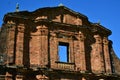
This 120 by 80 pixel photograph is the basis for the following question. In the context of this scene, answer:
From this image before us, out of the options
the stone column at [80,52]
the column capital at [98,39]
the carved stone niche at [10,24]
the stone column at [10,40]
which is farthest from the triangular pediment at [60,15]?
the stone column at [10,40]

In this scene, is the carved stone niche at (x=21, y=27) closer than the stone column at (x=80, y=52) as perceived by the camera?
Yes

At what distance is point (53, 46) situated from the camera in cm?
1809

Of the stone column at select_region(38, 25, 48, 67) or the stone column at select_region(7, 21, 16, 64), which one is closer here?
the stone column at select_region(7, 21, 16, 64)

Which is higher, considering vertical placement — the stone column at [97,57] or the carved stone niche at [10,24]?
the carved stone niche at [10,24]

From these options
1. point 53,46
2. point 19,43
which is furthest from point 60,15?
point 19,43

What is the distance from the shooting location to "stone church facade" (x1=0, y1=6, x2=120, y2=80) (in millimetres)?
16719

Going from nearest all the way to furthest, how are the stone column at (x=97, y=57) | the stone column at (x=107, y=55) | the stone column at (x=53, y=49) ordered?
the stone column at (x=53, y=49), the stone column at (x=97, y=57), the stone column at (x=107, y=55)

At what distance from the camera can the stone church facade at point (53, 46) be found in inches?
658

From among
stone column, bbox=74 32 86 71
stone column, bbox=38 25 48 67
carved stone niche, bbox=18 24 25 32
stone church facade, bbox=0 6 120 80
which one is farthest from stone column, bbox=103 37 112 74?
carved stone niche, bbox=18 24 25 32

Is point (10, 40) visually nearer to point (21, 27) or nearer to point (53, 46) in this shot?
point (21, 27)

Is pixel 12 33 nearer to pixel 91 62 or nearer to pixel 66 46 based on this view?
pixel 66 46

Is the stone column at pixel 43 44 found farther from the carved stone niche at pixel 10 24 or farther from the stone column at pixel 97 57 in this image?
the stone column at pixel 97 57

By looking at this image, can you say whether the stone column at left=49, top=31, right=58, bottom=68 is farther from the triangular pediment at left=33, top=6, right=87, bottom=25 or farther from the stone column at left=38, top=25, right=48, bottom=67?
the triangular pediment at left=33, top=6, right=87, bottom=25

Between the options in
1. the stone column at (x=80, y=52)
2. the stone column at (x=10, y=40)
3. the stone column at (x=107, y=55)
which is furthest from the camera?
the stone column at (x=107, y=55)
